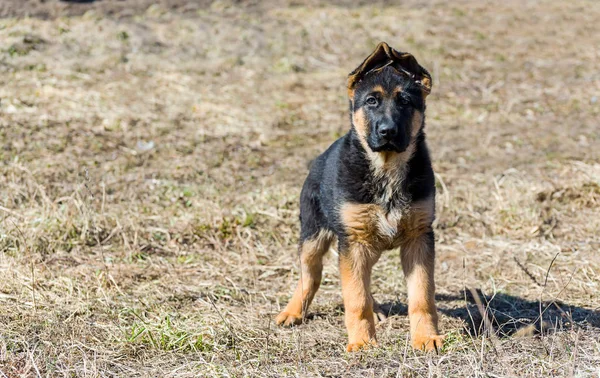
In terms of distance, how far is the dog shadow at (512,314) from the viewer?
211 inches

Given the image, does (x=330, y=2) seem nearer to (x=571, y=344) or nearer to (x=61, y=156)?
(x=61, y=156)

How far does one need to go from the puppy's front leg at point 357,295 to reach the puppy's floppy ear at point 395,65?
127 cm

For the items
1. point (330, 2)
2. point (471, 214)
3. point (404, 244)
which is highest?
point (330, 2)

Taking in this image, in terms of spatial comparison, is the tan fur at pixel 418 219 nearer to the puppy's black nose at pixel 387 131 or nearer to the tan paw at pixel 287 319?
the puppy's black nose at pixel 387 131

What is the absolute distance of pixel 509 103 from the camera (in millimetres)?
12156

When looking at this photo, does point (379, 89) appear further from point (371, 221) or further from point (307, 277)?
point (307, 277)

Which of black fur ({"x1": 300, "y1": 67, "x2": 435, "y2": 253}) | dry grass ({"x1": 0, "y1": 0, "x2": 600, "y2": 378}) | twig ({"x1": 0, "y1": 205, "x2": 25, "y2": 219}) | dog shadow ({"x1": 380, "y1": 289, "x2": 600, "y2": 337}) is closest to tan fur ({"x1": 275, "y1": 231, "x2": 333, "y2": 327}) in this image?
dry grass ({"x1": 0, "y1": 0, "x2": 600, "y2": 378})

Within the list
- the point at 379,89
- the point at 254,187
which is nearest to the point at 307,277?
the point at 379,89

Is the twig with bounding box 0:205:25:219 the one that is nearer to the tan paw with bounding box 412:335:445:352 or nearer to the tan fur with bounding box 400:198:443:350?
the tan fur with bounding box 400:198:443:350

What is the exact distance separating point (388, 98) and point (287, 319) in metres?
2.00

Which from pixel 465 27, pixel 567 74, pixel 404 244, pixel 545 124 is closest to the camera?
pixel 404 244

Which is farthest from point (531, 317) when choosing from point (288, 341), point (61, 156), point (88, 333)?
point (61, 156)

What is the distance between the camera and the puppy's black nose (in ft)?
16.1

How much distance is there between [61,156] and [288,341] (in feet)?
16.7
